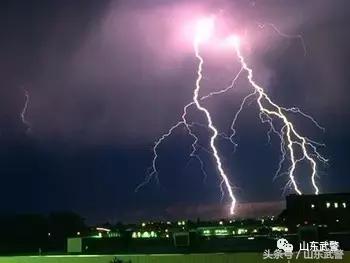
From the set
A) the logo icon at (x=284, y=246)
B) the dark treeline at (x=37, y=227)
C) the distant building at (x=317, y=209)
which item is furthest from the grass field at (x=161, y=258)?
the dark treeline at (x=37, y=227)

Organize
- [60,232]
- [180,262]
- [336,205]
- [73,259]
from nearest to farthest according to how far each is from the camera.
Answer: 1. [180,262]
2. [73,259]
3. [336,205]
4. [60,232]

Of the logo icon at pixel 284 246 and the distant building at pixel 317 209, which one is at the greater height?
the distant building at pixel 317 209

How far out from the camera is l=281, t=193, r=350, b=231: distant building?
4331 cm

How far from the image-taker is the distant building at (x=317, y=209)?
142 feet

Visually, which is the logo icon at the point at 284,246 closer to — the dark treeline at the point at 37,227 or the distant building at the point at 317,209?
the distant building at the point at 317,209

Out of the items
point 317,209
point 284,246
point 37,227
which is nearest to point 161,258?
point 284,246

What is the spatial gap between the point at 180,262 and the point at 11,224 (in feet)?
150

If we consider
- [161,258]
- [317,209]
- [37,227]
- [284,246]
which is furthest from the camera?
[37,227]

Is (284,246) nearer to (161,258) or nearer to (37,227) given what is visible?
(161,258)

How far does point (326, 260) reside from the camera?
1628 cm

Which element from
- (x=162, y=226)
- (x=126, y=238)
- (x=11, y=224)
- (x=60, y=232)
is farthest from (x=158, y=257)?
(x=11, y=224)

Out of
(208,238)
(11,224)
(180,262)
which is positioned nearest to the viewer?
(180,262)

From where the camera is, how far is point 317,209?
46031 mm

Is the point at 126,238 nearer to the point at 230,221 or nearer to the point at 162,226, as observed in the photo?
the point at 162,226
